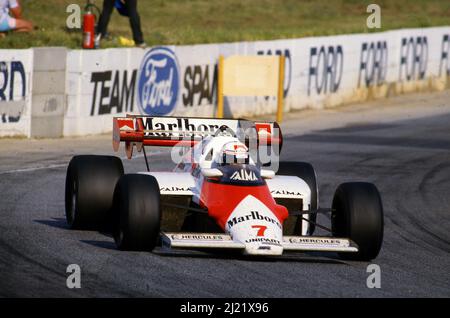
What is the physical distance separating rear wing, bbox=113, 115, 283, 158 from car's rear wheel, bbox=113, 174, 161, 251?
162 centimetres

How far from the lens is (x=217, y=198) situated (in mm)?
10117

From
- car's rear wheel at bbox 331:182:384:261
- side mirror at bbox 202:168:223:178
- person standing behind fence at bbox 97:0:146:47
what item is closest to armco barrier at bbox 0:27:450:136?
person standing behind fence at bbox 97:0:146:47

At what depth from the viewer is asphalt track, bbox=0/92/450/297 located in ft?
29.0

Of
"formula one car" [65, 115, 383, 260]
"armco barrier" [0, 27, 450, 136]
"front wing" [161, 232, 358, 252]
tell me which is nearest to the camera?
"front wing" [161, 232, 358, 252]

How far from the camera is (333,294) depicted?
8.77 metres

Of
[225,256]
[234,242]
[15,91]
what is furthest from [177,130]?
[15,91]

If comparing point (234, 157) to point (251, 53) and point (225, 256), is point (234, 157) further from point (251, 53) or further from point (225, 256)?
point (251, 53)

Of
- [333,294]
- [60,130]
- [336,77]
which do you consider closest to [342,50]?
[336,77]

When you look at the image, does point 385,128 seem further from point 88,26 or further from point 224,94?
point 88,26

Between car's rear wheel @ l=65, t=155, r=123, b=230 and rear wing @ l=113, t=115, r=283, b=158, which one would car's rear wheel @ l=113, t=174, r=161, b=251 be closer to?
car's rear wheel @ l=65, t=155, r=123, b=230

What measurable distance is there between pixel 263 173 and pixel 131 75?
1126 centimetres

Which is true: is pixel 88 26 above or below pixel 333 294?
above

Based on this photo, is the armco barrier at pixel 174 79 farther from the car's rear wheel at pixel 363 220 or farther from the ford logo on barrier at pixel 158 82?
the car's rear wheel at pixel 363 220

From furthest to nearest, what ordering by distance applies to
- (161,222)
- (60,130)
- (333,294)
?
1. (60,130)
2. (161,222)
3. (333,294)
